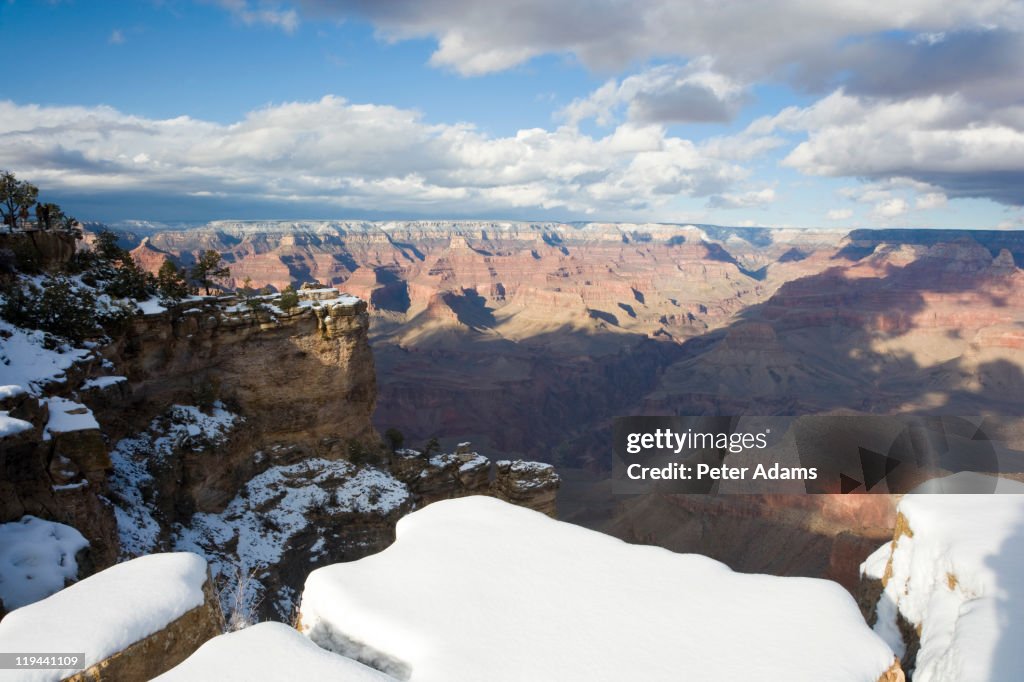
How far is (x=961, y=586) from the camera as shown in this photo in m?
8.08

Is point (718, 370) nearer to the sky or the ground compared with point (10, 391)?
nearer to the ground

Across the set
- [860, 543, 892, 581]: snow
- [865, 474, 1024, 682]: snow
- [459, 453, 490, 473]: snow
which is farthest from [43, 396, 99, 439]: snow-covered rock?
[459, 453, 490, 473]: snow

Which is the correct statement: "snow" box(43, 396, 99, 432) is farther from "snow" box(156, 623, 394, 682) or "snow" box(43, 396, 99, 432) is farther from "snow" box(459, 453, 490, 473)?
"snow" box(459, 453, 490, 473)

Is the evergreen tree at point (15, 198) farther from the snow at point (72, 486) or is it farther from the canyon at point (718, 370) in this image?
the canyon at point (718, 370)

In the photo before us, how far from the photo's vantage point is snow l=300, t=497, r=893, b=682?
5363mm

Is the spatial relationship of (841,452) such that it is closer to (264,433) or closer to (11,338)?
(264,433)

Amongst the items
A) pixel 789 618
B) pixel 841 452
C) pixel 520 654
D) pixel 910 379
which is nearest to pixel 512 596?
pixel 520 654

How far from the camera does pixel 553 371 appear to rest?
121188 mm

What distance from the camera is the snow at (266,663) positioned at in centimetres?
484

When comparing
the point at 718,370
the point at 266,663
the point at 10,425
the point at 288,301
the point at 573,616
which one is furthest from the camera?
the point at 718,370

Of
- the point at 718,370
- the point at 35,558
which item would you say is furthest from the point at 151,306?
the point at 718,370

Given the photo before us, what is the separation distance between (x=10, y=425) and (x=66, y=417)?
2269 millimetres

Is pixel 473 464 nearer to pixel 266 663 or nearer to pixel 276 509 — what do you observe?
pixel 276 509

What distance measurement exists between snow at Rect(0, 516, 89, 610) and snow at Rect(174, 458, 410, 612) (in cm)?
724
